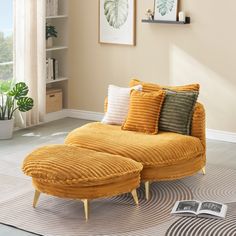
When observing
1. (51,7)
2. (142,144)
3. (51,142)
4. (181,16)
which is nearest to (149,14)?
(181,16)

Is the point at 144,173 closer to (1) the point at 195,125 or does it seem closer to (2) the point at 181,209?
(2) the point at 181,209

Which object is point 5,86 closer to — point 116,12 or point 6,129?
point 6,129

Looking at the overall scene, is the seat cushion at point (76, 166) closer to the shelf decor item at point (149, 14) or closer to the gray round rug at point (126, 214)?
the gray round rug at point (126, 214)

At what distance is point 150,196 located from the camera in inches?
194

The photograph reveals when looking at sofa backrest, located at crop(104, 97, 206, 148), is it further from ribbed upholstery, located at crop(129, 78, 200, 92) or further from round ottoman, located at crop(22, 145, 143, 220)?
round ottoman, located at crop(22, 145, 143, 220)

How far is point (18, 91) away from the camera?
6809 millimetres

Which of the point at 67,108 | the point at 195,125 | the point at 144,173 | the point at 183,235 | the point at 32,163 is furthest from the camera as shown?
the point at 67,108

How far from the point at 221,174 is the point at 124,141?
105 cm

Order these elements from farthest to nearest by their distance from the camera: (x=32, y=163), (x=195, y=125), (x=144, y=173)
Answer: (x=195, y=125) → (x=144, y=173) → (x=32, y=163)

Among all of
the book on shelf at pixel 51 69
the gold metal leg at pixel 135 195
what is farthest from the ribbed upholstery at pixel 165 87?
the book on shelf at pixel 51 69

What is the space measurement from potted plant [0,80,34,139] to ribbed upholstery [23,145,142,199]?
2164 mm

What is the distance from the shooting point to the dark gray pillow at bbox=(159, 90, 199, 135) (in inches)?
210

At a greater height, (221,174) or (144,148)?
(144,148)

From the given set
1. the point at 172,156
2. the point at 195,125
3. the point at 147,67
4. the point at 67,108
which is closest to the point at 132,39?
the point at 147,67
